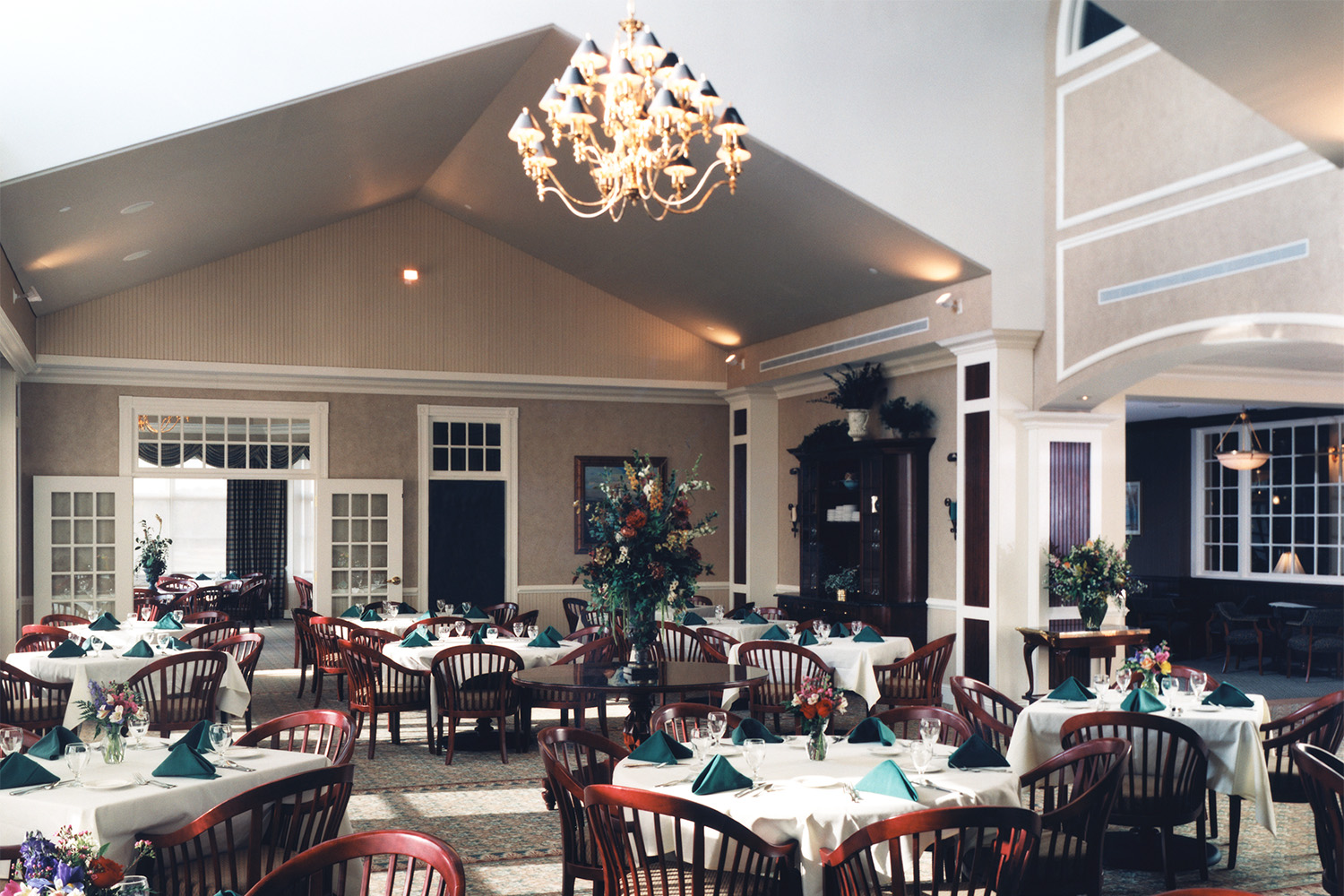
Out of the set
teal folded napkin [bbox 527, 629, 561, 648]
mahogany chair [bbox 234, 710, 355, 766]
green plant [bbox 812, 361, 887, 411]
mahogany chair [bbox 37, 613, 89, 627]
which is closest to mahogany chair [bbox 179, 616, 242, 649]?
mahogany chair [bbox 37, 613, 89, 627]

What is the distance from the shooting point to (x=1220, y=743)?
5.24 meters

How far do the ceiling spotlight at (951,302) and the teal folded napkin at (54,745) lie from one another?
7.03 metres

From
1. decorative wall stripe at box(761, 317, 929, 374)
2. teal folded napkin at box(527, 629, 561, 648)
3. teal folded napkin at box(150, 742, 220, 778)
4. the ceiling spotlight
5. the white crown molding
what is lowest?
teal folded napkin at box(527, 629, 561, 648)

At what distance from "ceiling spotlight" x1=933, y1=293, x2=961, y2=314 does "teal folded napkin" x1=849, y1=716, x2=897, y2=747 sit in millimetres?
→ 5402

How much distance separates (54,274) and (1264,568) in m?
12.9

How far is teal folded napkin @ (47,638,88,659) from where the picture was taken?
7340 mm

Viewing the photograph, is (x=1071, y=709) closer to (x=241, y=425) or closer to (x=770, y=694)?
(x=770, y=694)

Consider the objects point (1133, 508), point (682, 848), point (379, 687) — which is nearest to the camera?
point (682, 848)

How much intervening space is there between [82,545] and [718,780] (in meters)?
10.1

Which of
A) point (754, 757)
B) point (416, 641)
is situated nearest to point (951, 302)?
point (416, 641)

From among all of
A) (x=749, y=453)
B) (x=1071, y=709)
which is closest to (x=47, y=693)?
(x=1071, y=709)

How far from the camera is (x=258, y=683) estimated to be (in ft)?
36.8

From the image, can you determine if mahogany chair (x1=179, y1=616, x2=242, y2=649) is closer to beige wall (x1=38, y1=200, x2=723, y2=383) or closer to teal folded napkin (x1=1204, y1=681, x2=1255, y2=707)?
beige wall (x1=38, y1=200, x2=723, y2=383)

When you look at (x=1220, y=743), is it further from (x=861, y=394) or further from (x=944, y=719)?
(x=861, y=394)
